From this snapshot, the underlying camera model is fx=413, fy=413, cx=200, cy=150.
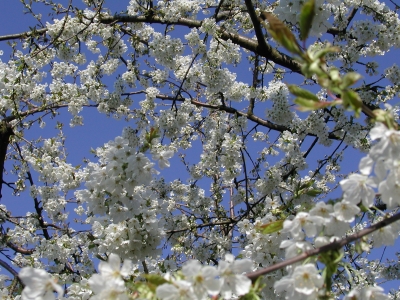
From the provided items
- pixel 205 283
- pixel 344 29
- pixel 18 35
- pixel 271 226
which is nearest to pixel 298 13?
pixel 344 29

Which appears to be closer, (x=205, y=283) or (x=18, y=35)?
(x=205, y=283)

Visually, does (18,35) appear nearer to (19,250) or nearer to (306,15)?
(19,250)

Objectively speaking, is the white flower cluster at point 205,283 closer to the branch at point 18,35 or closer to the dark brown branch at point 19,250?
the branch at point 18,35

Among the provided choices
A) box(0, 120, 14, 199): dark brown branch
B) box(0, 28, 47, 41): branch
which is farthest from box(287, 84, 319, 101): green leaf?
box(0, 120, 14, 199): dark brown branch

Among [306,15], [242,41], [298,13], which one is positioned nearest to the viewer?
[306,15]

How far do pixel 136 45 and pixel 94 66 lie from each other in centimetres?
59

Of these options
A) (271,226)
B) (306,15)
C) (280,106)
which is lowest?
(271,226)

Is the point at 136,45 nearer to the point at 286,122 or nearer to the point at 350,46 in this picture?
the point at 286,122

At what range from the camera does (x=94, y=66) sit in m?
5.12

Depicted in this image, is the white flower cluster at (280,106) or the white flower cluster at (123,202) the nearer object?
the white flower cluster at (123,202)

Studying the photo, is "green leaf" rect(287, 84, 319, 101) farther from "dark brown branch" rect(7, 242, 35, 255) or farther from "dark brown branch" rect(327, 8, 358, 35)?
"dark brown branch" rect(7, 242, 35, 255)

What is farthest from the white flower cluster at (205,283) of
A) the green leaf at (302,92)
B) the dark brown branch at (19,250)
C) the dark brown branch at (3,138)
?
the dark brown branch at (19,250)

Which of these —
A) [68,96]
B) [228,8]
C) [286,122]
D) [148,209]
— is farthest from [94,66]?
[148,209]

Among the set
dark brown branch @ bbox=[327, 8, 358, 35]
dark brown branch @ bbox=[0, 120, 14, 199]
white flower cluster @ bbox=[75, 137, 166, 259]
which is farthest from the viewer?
dark brown branch @ bbox=[0, 120, 14, 199]
